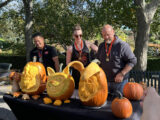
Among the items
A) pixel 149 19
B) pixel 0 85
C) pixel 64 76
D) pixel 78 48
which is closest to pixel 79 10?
pixel 149 19

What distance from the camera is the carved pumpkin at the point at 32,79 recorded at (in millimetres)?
2257

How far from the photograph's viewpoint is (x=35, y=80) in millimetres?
2279

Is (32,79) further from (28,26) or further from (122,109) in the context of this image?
(28,26)

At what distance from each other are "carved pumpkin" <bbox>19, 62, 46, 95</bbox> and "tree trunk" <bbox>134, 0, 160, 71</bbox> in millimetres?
5317

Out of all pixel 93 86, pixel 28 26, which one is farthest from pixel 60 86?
pixel 28 26

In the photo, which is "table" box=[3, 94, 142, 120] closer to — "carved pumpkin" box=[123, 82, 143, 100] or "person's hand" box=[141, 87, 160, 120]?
"carved pumpkin" box=[123, 82, 143, 100]

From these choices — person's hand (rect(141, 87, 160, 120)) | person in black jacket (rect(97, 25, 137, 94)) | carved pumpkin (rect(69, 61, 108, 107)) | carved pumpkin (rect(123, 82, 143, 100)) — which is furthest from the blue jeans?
person's hand (rect(141, 87, 160, 120))

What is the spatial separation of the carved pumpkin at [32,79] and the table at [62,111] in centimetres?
16

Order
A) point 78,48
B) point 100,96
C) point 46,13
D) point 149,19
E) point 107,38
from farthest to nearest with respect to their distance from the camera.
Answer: point 46,13 < point 149,19 < point 78,48 < point 107,38 < point 100,96

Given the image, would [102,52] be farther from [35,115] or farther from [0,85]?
[0,85]

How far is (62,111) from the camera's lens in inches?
70.5

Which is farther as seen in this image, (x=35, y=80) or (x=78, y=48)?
(x=78, y=48)

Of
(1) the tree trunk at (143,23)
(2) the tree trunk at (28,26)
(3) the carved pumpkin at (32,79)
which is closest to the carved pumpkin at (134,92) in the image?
(3) the carved pumpkin at (32,79)

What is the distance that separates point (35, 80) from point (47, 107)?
51 cm
